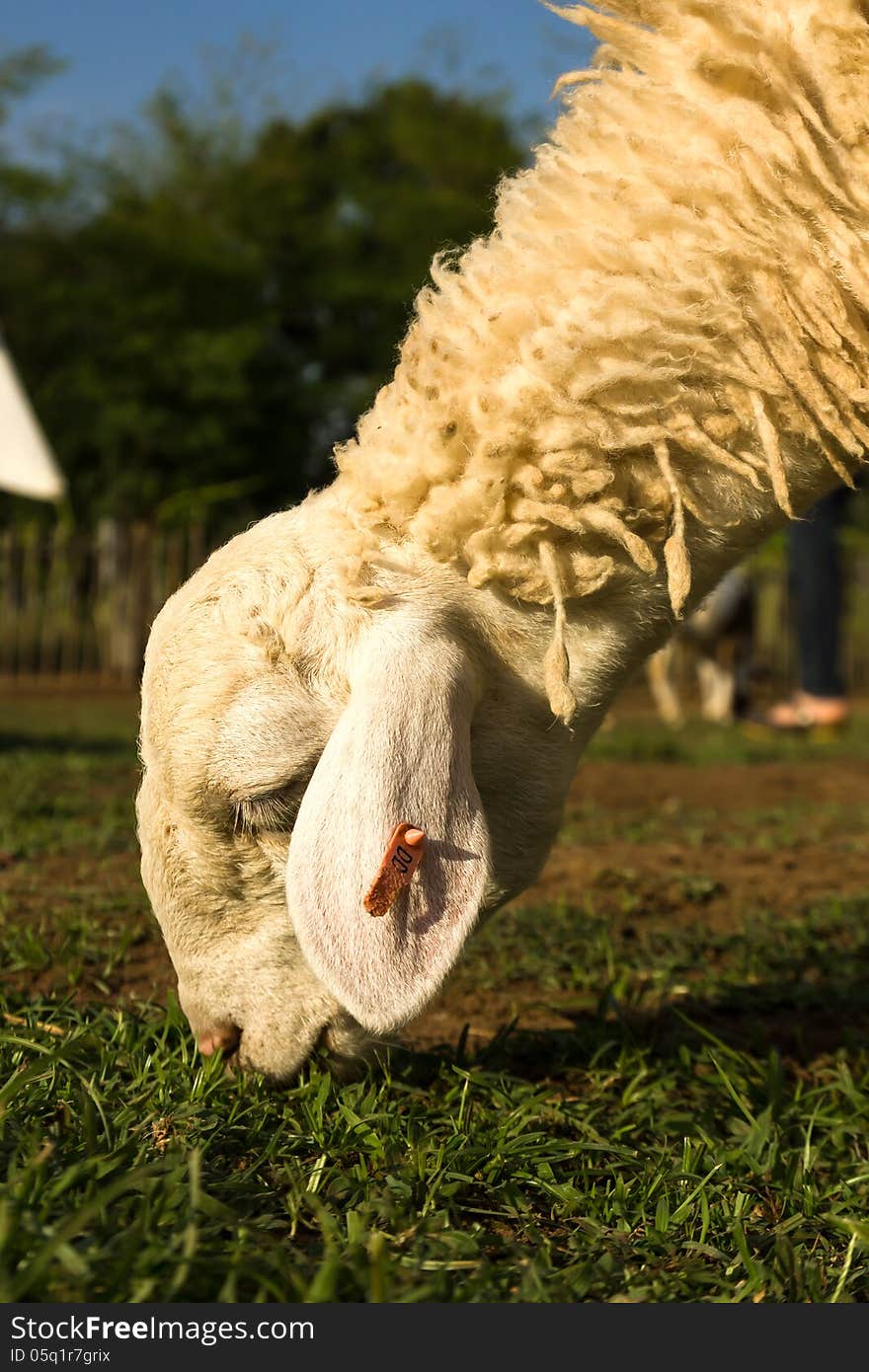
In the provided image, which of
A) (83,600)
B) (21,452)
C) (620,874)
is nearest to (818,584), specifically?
(620,874)

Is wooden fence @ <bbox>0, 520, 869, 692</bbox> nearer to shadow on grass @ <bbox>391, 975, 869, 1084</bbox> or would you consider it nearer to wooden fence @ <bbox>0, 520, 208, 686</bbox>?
wooden fence @ <bbox>0, 520, 208, 686</bbox>

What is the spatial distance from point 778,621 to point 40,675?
11.0 metres

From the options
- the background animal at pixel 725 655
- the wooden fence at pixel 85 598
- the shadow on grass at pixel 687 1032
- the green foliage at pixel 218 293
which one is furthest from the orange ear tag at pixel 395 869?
the green foliage at pixel 218 293

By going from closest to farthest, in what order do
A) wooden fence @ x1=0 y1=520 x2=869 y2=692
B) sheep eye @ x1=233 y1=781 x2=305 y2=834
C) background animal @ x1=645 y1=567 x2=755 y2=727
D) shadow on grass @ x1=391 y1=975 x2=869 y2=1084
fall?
sheep eye @ x1=233 y1=781 x2=305 y2=834 → shadow on grass @ x1=391 y1=975 x2=869 y2=1084 → background animal @ x1=645 y1=567 x2=755 y2=727 → wooden fence @ x1=0 y1=520 x2=869 y2=692

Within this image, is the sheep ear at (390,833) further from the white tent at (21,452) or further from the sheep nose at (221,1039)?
the white tent at (21,452)

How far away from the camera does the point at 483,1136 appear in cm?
241

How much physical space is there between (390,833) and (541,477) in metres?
0.74

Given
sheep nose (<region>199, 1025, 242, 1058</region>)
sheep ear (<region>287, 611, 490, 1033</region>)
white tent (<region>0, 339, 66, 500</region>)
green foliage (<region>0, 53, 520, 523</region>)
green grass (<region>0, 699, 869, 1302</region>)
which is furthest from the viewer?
green foliage (<region>0, 53, 520, 523</region>)

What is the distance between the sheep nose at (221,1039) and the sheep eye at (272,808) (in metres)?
0.41

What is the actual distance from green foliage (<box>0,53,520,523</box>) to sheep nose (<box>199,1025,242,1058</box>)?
57.9ft

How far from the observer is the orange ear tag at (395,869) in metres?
2.20

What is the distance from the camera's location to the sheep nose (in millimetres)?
2525

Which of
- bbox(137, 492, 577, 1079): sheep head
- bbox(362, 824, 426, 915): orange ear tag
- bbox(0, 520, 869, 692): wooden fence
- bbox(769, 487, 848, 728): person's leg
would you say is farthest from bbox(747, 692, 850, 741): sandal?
bbox(0, 520, 869, 692): wooden fence

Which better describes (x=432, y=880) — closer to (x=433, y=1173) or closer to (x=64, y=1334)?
(x=433, y=1173)
